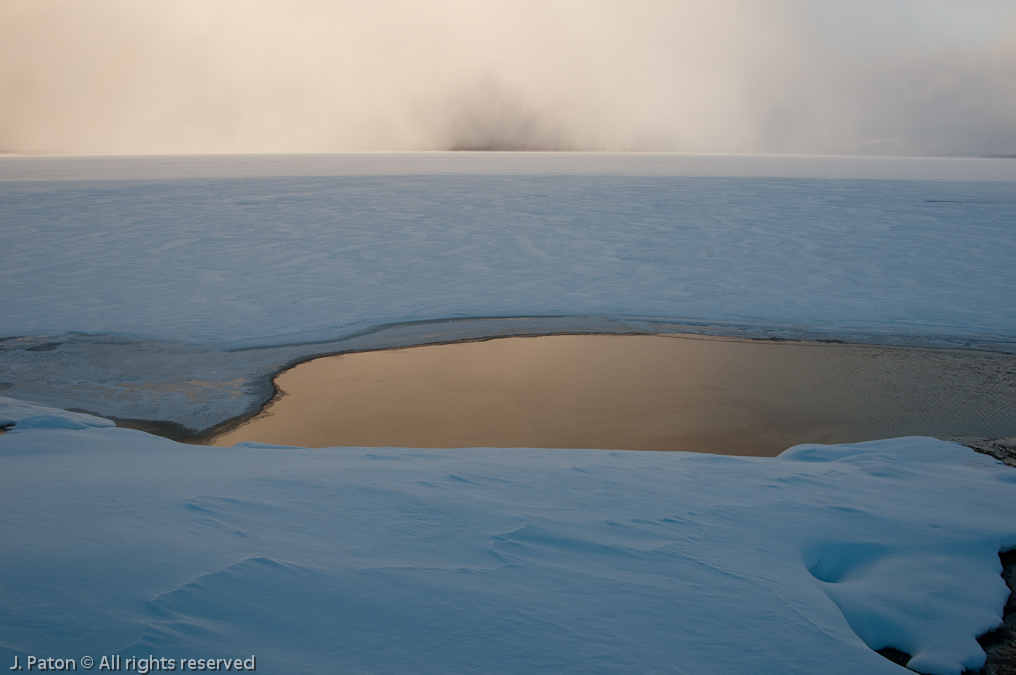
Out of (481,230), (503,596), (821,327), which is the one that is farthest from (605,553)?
(481,230)

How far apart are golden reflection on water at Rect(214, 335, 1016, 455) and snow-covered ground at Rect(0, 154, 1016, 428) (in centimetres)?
53

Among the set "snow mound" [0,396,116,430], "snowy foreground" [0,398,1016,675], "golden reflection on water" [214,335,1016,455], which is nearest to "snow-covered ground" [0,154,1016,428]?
"snow mound" [0,396,116,430]

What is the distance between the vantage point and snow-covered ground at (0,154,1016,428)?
6496mm

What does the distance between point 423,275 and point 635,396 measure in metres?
4.95

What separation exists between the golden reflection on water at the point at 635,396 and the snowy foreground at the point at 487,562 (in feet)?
3.41

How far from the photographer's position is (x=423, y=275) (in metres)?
9.72

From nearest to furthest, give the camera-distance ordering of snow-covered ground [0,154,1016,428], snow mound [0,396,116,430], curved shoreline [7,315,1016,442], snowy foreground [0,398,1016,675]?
snowy foreground [0,398,1016,675], snow mound [0,396,116,430], curved shoreline [7,315,1016,442], snow-covered ground [0,154,1016,428]

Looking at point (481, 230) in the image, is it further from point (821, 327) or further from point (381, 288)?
point (821, 327)

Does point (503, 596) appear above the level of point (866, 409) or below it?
below

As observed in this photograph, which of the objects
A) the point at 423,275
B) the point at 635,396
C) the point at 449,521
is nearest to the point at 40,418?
the point at 449,521

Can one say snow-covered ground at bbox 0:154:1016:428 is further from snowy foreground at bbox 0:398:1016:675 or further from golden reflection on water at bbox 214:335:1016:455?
snowy foreground at bbox 0:398:1016:675

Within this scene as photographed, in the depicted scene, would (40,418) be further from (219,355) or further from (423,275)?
(423,275)

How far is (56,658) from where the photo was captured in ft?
5.19

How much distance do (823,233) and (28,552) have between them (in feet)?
43.0
